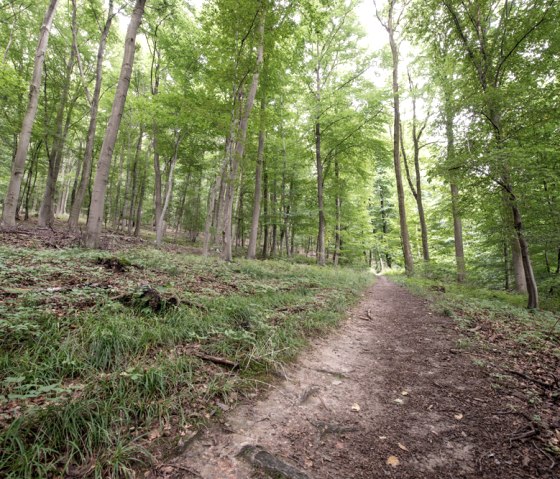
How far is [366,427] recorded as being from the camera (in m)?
2.41

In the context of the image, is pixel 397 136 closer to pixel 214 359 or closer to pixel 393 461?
pixel 214 359

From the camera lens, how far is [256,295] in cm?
564

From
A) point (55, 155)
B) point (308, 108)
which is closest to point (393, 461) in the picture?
point (308, 108)

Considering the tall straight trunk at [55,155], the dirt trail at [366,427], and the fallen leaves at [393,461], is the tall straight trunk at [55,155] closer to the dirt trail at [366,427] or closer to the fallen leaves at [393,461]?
the dirt trail at [366,427]

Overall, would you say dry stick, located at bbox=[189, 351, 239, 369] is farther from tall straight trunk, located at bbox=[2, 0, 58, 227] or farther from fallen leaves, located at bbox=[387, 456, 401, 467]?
tall straight trunk, located at bbox=[2, 0, 58, 227]

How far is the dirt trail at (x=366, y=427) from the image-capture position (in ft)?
6.21

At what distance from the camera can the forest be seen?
231 centimetres

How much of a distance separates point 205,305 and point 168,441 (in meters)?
2.36

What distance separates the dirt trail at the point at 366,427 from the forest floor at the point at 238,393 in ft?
0.05

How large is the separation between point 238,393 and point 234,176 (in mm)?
8486

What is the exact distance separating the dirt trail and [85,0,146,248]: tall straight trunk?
7.49 metres

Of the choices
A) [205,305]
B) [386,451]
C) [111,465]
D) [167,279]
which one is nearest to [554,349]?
[386,451]

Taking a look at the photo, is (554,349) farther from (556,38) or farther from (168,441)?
(556,38)

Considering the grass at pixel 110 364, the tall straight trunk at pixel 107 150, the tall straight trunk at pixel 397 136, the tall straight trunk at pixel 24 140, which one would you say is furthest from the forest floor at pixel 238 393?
the tall straight trunk at pixel 397 136
